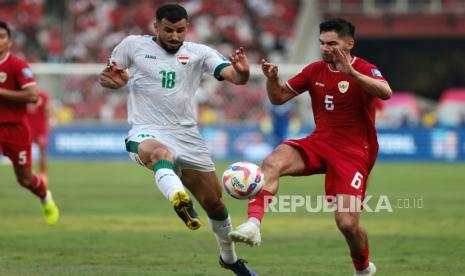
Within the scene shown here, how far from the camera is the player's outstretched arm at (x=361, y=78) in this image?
29.7 ft

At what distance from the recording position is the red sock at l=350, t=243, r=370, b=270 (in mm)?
9359

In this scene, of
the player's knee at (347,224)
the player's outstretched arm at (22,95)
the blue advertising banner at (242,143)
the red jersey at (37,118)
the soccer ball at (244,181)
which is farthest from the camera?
the blue advertising banner at (242,143)

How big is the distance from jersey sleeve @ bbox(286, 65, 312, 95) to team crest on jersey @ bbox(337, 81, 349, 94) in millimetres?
387

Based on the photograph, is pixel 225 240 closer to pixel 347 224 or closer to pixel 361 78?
pixel 347 224

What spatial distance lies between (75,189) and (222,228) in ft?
41.8

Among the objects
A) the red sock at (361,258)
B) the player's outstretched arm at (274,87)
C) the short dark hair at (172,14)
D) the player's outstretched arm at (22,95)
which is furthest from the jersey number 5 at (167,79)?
the player's outstretched arm at (22,95)

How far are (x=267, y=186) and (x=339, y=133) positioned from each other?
3.28 ft

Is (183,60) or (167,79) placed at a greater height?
(183,60)

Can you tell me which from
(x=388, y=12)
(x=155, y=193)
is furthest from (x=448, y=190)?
(x=388, y=12)

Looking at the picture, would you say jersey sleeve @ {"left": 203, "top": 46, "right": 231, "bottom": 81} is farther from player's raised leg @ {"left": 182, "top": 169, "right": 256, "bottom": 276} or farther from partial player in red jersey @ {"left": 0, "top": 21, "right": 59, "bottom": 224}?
partial player in red jersey @ {"left": 0, "top": 21, "right": 59, "bottom": 224}

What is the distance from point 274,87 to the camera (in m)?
9.76

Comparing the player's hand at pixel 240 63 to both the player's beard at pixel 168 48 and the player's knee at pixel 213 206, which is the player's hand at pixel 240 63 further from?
the player's knee at pixel 213 206

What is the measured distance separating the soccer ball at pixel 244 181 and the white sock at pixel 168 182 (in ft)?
1.39

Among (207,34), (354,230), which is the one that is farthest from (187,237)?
(207,34)
